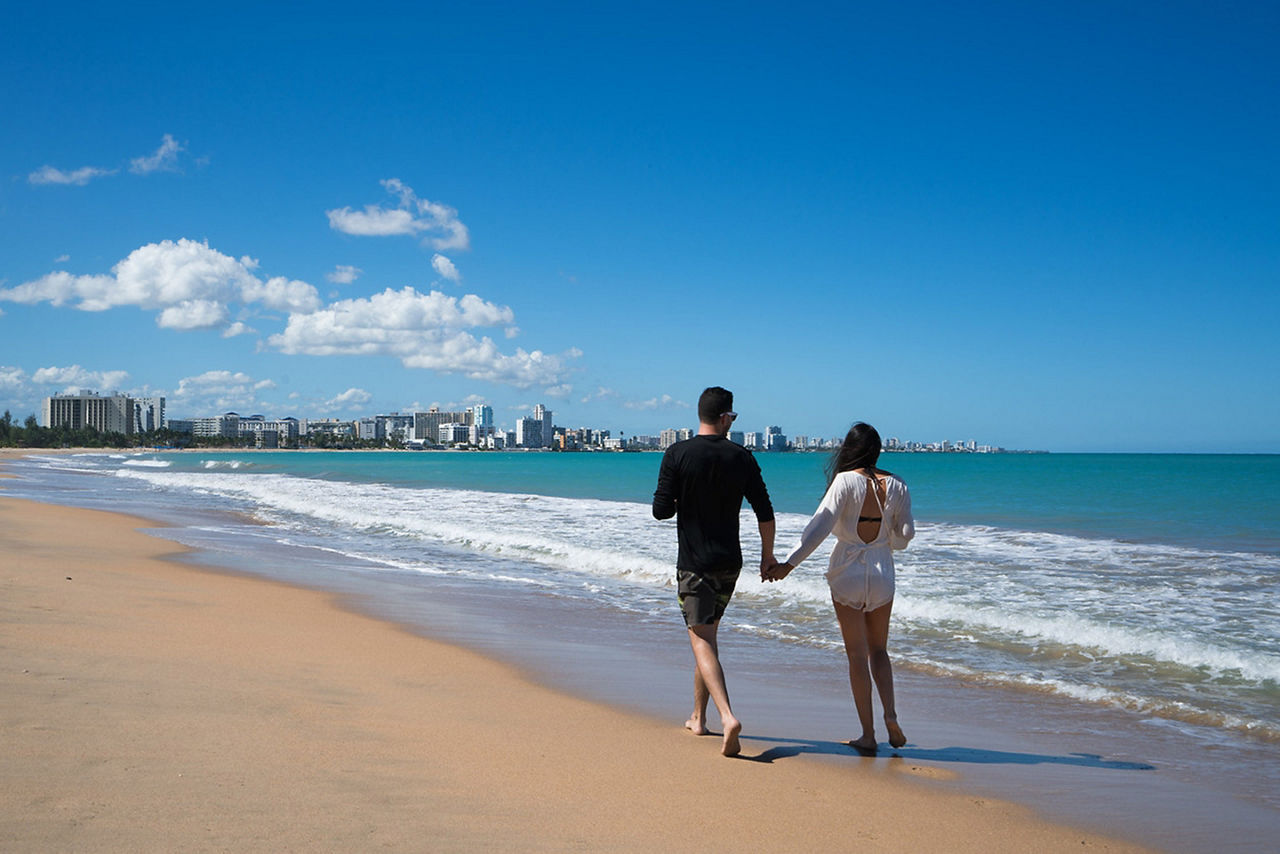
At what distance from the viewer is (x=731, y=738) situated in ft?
15.4

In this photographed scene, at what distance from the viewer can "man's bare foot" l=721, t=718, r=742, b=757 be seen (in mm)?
4664

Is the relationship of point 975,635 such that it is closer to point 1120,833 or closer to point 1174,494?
point 1120,833

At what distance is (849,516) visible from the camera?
Result: 4.88 m

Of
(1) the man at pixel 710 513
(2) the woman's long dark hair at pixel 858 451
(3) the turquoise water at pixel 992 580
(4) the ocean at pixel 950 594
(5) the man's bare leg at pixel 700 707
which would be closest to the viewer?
(1) the man at pixel 710 513

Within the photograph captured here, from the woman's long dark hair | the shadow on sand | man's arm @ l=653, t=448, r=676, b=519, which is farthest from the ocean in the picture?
man's arm @ l=653, t=448, r=676, b=519

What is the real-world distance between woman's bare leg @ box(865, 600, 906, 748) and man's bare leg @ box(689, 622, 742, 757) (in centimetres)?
87

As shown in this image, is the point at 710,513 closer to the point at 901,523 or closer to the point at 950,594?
the point at 901,523

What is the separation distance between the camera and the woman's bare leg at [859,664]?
4980mm

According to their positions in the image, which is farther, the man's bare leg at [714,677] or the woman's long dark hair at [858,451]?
the woman's long dark hair at [858,451]

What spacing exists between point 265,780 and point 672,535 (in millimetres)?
14819

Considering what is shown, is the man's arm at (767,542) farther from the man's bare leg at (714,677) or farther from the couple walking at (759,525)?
the man's bare leg at (714,677)

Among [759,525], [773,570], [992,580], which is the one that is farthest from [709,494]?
[992,580]

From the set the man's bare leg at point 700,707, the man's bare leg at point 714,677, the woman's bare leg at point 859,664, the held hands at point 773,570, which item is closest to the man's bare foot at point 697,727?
the man's bare leg at point 700,707

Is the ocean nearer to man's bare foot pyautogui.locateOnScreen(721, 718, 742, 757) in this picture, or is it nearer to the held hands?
man's bare foot pyautogui.locateOnScreen(721, 718, 742, 757)
